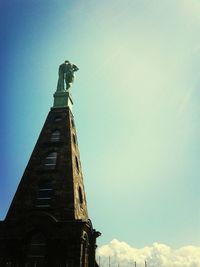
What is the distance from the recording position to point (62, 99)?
98.7ft

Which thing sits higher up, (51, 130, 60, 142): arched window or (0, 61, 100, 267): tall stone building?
(51, 130, 60, 142): arched window

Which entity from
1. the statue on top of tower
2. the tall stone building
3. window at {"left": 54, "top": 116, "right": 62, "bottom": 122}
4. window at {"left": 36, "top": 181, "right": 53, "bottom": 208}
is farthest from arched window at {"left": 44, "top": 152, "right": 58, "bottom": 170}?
the statue on top of tower

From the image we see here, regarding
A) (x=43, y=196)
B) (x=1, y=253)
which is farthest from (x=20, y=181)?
(x=1, y=253)

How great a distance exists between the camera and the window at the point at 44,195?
2281 cm

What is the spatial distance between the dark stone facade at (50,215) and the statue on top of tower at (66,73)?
6.55 metres

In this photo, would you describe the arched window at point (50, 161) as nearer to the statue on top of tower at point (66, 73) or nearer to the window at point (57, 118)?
the window at point (57, 118)

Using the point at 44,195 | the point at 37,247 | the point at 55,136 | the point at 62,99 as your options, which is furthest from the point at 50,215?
the point at 62,99

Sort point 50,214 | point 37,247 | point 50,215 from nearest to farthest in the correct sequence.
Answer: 1. point 37,247
2. point 50,215
3. point 50,214

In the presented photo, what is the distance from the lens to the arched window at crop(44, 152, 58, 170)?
24922 millimetres

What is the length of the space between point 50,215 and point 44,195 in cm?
237

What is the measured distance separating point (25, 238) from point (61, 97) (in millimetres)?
13872

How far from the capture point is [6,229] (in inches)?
855

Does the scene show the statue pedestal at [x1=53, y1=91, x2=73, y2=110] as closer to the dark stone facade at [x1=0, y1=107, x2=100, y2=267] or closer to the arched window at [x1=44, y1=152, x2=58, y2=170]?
the dark stone facade at [x1=0, y1=107, x2=100, y2=267]

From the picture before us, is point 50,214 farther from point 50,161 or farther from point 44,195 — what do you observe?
point 50,161
